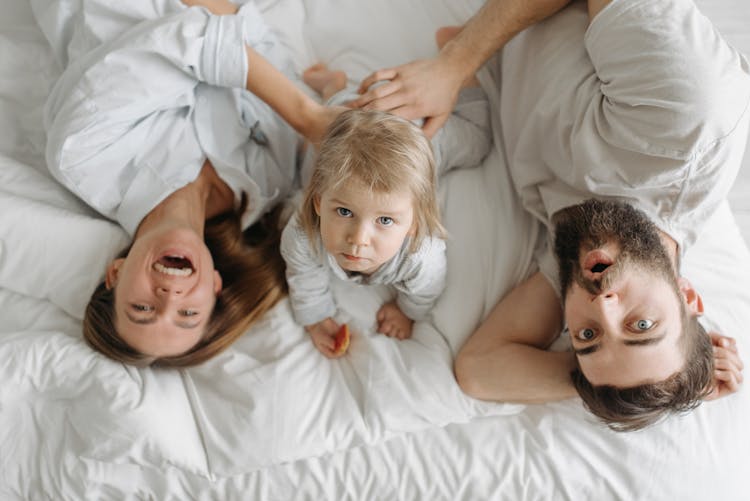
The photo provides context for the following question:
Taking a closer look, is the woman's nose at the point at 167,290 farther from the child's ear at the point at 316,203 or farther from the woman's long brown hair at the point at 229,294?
the child's ear at the point at 316,203

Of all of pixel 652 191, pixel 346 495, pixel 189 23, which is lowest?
pixel 346 495

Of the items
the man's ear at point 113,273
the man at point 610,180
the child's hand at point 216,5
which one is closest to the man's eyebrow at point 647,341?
the man at point 610,180

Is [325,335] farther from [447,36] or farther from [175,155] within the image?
[447,36]

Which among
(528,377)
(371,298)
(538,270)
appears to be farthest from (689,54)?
(371,298)

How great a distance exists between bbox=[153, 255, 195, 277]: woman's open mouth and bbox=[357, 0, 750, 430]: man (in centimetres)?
42

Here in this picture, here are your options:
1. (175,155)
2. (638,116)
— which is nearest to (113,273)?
(175,155)

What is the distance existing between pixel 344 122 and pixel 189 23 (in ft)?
1.43

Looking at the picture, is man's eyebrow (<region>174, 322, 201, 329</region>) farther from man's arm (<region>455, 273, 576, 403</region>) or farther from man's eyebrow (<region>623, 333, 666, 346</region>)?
man's eyebrow (<region>623, 333, 666, 346</region>)

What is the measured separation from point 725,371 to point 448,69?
716 millimetres

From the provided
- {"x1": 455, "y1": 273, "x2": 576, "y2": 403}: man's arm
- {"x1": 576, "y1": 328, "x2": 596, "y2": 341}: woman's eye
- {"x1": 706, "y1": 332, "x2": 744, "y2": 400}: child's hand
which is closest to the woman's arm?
{"x1": 455, "y1": 273, "x2": 576, "y2": 403}: man's arm

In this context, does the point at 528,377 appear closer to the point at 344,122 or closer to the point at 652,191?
the point at 652,191

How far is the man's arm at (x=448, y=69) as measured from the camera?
1.17 meters

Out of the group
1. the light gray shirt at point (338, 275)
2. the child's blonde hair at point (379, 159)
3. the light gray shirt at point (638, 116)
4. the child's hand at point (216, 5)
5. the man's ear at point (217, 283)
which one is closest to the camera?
the child's blonde hair at point (379, 159)

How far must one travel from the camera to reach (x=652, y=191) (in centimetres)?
102
